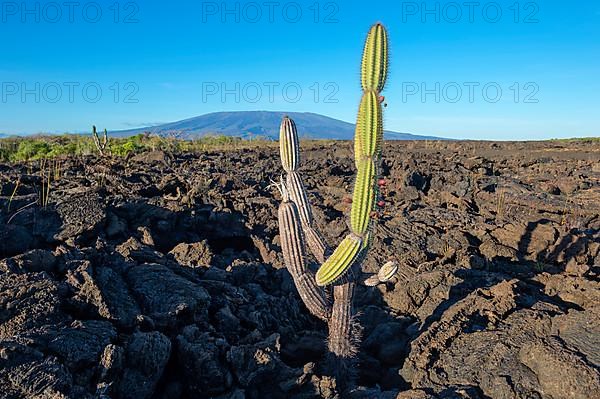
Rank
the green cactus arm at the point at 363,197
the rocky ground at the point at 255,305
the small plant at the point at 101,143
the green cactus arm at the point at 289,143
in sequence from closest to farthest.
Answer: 1. the rocky ground at the point at 255,305
2. the green cactus arm at the point at 363,197
3. the green cactus arm at the point at 289,143
4. the small plant at the point at 101,143

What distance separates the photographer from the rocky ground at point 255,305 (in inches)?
108

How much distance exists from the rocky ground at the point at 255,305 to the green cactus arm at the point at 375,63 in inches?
→ 72.4

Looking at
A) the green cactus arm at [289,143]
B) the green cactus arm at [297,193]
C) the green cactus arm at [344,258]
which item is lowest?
the green cactus arm at [344,258]

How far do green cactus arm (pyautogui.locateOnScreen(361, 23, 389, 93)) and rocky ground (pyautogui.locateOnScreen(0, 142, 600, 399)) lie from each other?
6.04 feet

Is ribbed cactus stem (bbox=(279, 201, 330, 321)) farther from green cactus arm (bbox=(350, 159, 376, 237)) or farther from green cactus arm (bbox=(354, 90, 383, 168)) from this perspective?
green cactus arm (bbox=(354, 90, 383, 168))

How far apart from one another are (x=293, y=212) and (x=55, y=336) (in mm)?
1738

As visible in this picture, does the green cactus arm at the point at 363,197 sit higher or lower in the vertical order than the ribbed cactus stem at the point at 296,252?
higher

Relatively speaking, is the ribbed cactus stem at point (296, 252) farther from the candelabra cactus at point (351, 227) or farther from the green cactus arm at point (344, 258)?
the green cactus arm at point (344, 258)

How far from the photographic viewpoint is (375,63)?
3332 millimetres

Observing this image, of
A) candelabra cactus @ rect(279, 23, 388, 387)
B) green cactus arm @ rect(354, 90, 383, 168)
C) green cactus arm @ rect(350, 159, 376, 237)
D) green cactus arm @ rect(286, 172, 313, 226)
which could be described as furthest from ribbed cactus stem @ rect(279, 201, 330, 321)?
green cactus arm @ rect(354, 90, 383, 168)

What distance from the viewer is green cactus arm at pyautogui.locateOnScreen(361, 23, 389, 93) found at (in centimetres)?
333

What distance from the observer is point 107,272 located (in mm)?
3469

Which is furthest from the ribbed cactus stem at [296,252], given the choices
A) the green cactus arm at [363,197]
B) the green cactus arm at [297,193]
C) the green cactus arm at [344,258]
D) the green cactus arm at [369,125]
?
the green cactus arm at [369,125]

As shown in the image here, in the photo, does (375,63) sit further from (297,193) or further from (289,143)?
(297,193)
